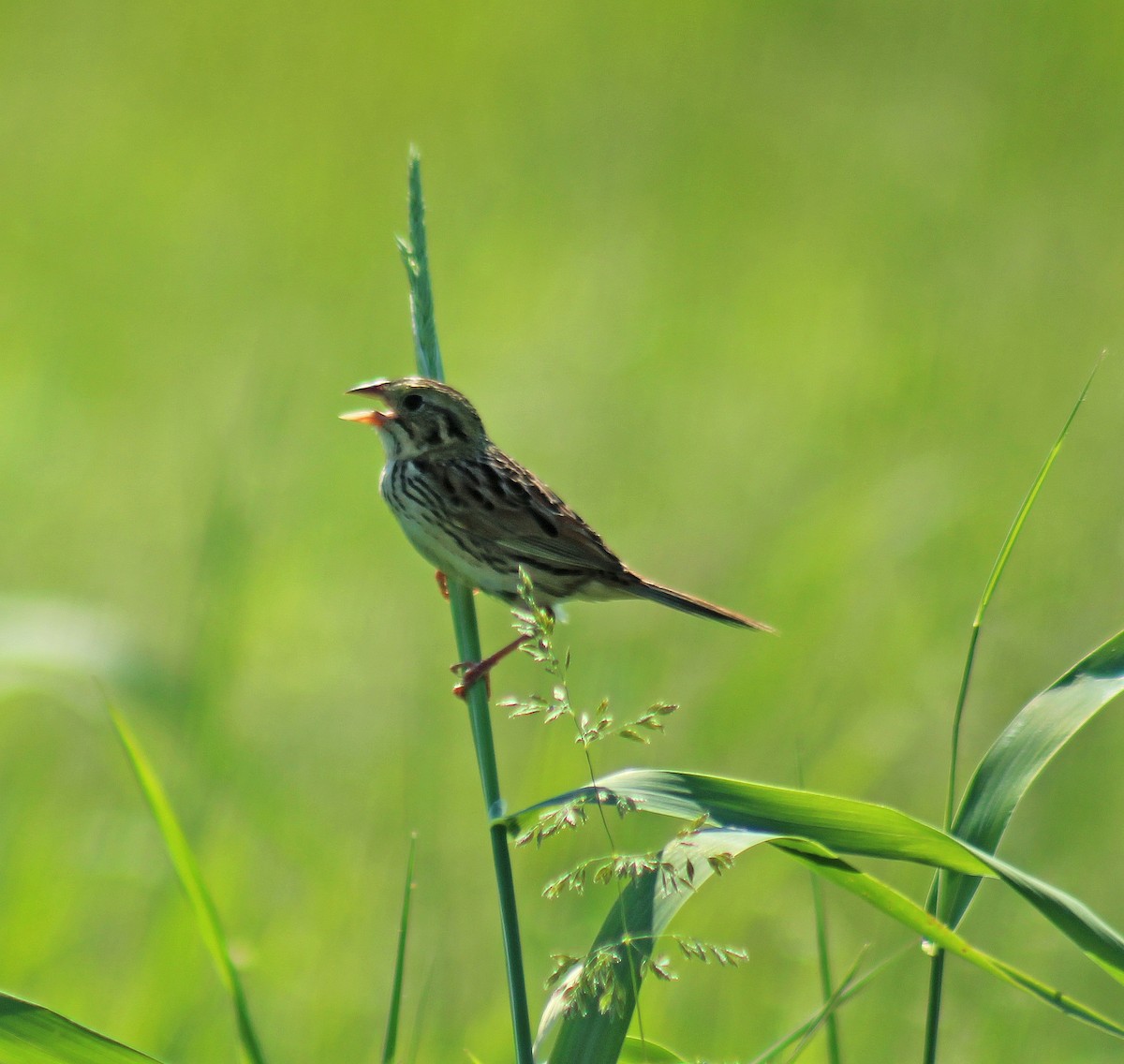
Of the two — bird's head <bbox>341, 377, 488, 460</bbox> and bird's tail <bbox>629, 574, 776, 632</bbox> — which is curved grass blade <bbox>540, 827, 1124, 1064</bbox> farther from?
bird's head <bbox>341, 377, 488, 460</bbox>

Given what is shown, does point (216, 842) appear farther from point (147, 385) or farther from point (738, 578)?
point (147, 385)

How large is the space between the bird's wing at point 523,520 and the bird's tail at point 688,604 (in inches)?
3.8

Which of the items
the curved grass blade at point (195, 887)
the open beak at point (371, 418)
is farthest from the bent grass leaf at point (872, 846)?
the open beak at point (371, 418)

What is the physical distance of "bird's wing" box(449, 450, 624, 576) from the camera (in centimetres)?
404

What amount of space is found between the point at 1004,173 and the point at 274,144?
24.5 ft

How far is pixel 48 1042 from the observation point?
72.0 inches

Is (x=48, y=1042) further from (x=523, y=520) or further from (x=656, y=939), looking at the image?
(x=523, y=520)

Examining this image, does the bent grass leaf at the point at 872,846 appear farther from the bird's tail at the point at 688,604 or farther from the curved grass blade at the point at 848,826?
the bird's tail at the point at 688,604

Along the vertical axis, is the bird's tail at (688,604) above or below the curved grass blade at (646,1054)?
above

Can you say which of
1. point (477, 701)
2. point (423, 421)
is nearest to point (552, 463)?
point (423, 421)

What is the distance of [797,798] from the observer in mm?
1901

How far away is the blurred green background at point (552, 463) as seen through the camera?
14.5ft

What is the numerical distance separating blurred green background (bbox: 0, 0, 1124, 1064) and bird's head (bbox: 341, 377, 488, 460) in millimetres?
535

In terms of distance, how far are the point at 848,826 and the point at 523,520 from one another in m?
2.30
